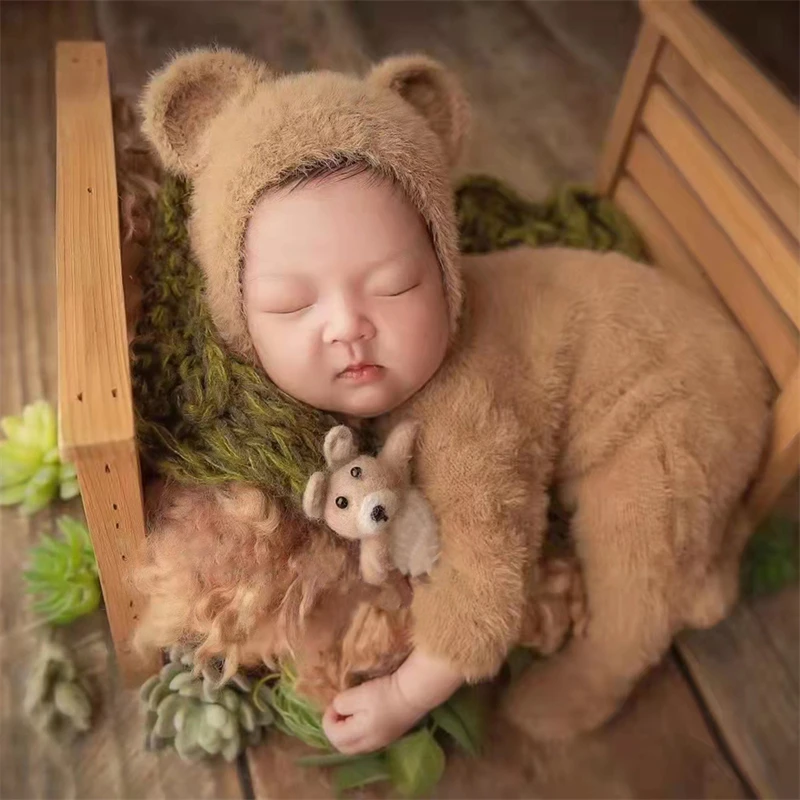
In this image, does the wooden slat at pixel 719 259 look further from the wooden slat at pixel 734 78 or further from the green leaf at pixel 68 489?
the green leaf at pixel 68 489

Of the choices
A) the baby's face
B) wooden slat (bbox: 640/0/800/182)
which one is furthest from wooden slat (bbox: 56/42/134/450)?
wooden slat (bbox: 640/0/800/182)

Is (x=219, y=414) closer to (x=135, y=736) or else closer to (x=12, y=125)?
(x=135, y=736)

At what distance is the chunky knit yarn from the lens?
2.16 ft

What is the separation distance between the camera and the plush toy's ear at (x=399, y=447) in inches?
27.1

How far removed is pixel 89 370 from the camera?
561mm

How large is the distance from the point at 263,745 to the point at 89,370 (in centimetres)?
45

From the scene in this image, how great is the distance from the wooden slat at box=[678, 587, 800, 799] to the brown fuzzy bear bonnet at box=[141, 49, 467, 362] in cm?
50

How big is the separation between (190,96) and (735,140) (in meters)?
0.54

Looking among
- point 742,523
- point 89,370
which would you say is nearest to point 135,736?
point 89,370

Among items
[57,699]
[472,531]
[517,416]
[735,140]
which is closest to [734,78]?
[735,140]

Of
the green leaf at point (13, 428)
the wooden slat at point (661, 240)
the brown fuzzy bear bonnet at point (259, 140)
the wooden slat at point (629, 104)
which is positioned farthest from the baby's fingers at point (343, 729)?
the wooden slat at point (629, 104)

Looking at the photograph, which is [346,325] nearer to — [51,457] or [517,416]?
[517,416]

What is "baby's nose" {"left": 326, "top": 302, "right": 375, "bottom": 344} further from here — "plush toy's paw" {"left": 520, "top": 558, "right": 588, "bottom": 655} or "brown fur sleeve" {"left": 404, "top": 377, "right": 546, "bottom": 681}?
"plush toy's paw" {"left": 520, "top": 558, "right": 588, "bottom": 655}

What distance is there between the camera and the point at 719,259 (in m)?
0.93
